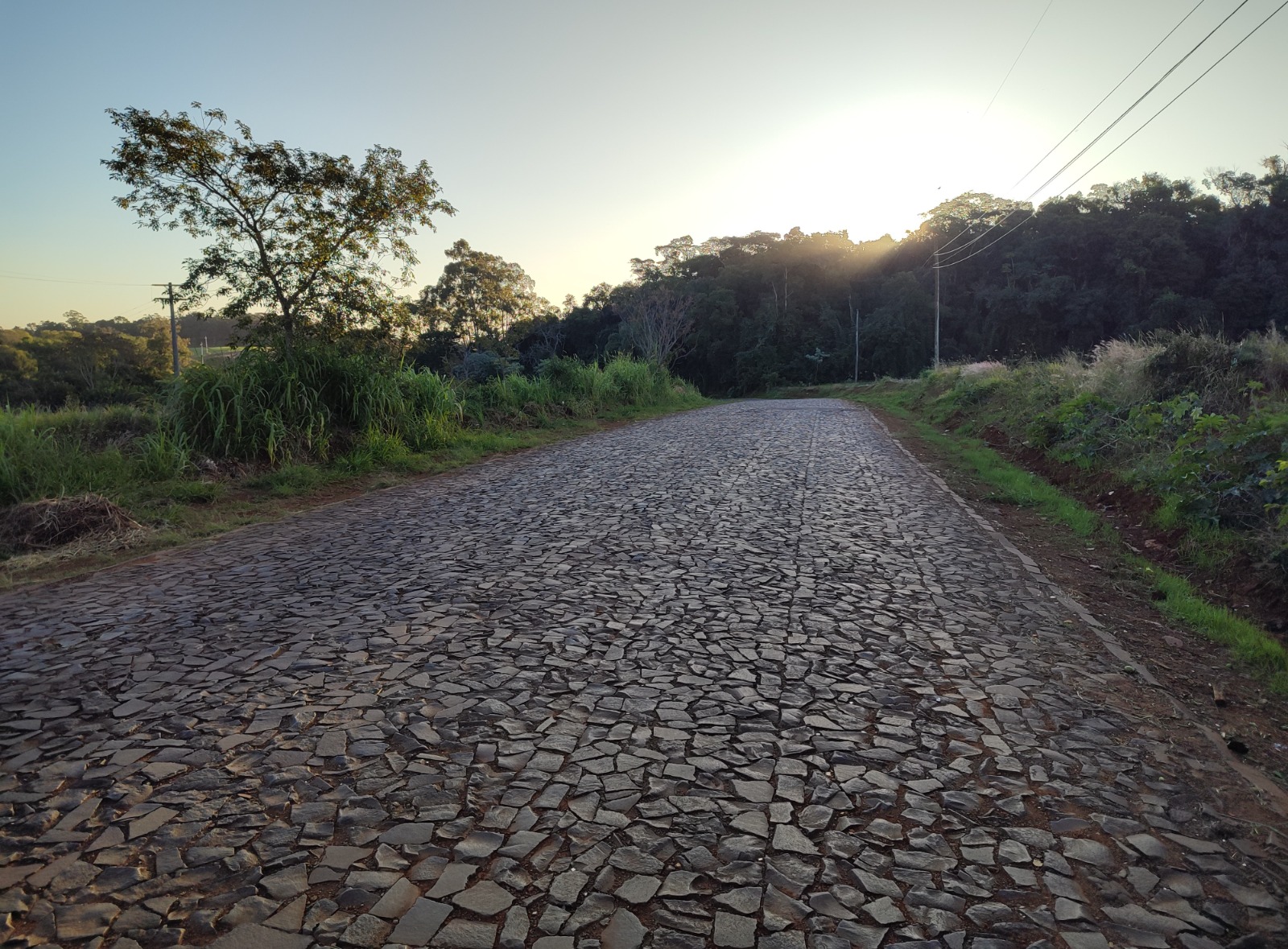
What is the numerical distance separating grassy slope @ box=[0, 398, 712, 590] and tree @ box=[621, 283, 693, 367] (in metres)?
28.9

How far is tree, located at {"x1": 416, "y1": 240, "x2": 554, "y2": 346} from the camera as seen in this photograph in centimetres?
3516

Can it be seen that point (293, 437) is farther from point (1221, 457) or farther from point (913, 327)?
point (913, 327)

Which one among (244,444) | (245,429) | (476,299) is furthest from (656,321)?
(244,444)

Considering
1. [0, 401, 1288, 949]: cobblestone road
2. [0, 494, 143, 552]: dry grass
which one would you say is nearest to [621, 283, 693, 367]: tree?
[0, 494, 143, 552]: dry grass

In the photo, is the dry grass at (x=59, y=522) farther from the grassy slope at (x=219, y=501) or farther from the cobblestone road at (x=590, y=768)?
the cobblestone road at (x=590, y=768)

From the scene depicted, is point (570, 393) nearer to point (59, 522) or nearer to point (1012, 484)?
point (1012, 484)

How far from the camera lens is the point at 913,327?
5781 centimetres

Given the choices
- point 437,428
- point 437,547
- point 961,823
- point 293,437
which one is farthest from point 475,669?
point 437,428

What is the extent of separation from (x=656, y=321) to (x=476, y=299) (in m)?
13.5

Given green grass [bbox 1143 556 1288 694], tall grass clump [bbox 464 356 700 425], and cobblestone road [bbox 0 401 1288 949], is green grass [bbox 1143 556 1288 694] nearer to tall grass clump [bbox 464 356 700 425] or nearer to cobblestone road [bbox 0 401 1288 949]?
cobblestone road [bbox 0 401 1288 949]

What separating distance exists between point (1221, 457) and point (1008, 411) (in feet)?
32.2

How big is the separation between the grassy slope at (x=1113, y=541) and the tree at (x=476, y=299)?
2275 cm

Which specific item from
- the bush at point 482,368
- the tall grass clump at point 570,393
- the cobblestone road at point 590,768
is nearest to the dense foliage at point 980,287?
the bush at point 482,368

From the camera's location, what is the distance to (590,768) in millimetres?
3131
